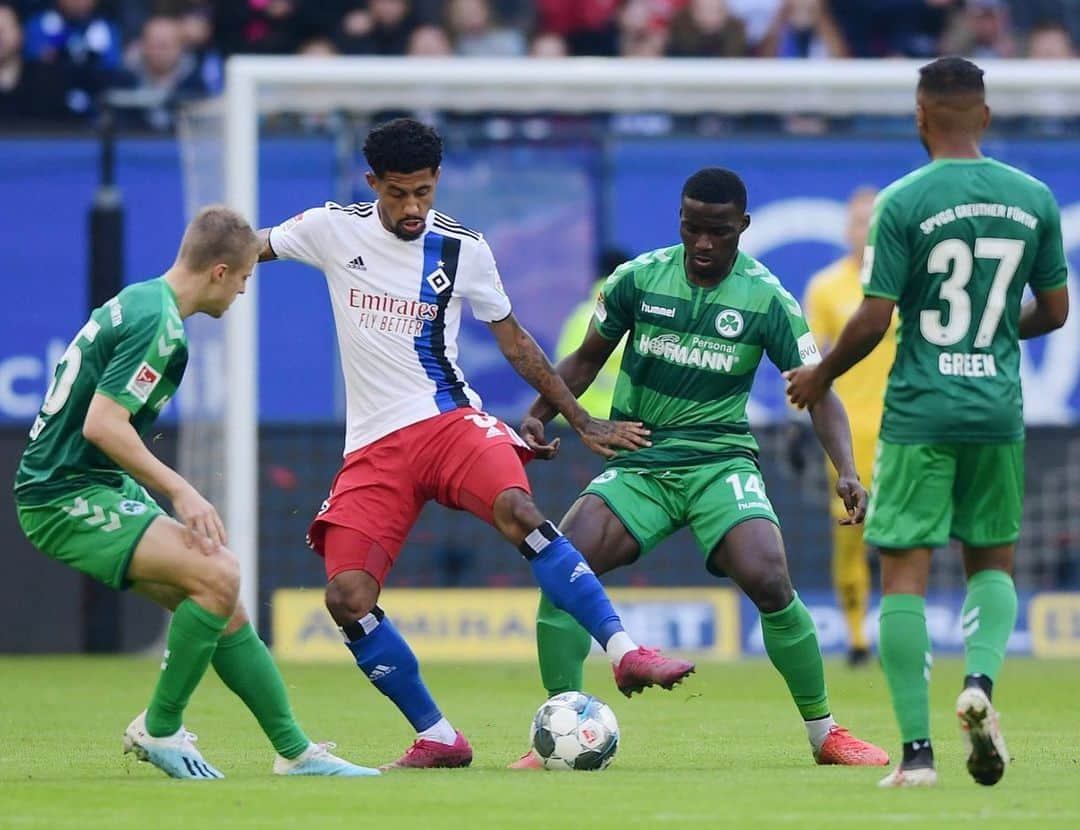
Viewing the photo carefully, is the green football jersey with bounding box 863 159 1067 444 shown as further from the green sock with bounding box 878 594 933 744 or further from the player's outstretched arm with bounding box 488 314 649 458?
the player's outstretched arm with bounding box 488 314 649 458

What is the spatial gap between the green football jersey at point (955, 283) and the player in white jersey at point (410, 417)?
150cm

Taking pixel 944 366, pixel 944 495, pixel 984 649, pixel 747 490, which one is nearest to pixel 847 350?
pixel 944 366

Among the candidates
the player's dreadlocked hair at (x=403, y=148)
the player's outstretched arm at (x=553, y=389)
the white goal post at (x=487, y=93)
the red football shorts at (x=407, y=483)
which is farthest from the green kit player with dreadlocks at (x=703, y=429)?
the white goal post at (x=487, y=93)

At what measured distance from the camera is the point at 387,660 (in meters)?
7.88

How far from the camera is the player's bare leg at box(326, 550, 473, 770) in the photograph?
787 cm

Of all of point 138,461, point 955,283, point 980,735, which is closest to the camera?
point 980,735

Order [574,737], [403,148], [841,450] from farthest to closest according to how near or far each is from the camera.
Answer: [841,450], [403,148], [574,737]

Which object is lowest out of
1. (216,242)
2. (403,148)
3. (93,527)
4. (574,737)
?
(574,737)

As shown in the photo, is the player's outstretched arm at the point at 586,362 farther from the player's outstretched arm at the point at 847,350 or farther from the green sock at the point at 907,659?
the green sock at the point at 907,659

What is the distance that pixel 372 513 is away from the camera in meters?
8.02

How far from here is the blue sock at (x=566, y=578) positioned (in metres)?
7.73

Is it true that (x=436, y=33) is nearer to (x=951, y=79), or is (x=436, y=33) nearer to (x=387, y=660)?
(x=387, y=660)

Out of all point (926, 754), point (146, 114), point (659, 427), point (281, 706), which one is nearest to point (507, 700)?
point (659, 427)

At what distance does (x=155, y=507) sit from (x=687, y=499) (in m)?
2.05
